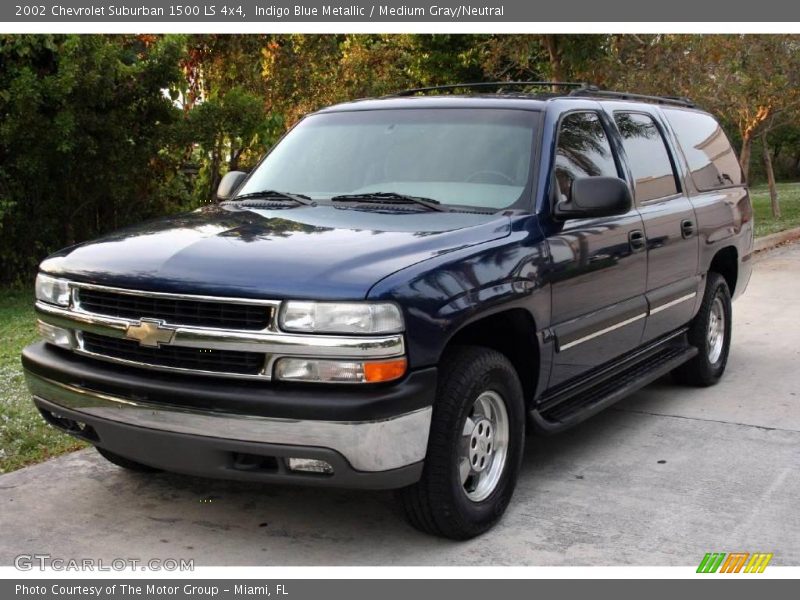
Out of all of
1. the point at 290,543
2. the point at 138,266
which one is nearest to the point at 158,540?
the point at 290,543

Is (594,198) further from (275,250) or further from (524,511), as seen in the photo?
(275,250)

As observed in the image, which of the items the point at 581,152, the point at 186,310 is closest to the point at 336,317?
the point at 186,310

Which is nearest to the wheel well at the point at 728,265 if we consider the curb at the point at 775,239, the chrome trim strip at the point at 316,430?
the chrome trim strip at the point at 316,430

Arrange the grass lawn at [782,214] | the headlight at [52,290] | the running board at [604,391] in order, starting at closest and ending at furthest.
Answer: the headlight at [52,290] → the running board at [604,391] → the grass lawn at [782,214]

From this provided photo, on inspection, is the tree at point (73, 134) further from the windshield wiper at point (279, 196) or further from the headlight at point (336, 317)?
the headlight at point (336, 317)

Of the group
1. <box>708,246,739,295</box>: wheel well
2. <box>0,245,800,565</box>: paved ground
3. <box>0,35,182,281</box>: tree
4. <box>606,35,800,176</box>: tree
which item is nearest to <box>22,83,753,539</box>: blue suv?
<box>0,245,800,565</box>: paved ground

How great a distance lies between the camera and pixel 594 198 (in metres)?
4.90

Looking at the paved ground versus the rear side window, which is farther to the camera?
the rear side window

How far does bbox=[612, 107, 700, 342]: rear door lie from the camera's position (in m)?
5.97

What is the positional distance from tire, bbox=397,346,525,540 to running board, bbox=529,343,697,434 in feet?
1.18

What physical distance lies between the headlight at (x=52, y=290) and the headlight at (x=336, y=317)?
1.19 meters

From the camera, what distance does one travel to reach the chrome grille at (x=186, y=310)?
153 inches

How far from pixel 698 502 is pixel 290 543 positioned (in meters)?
1.93

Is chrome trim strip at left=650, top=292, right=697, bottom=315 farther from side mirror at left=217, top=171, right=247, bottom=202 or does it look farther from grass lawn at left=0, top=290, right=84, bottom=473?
grass lawn at left=0, top=290, right=84, bottom=473
